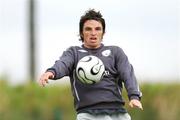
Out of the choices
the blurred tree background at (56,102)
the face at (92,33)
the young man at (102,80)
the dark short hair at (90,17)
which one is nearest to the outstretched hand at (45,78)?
the young man at (102,80)

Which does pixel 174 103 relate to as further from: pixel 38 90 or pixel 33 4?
pixel 33 4

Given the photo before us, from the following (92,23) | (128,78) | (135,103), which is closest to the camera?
(135,103)

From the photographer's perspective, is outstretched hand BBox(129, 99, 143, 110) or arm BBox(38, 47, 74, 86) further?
outstretched hand BBox(129, 99, 143, 110)

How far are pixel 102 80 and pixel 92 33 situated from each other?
523 millimetres

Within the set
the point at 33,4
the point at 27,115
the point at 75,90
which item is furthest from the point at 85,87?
the point at 33,4

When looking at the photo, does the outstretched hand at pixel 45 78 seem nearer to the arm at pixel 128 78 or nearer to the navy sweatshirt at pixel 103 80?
the navy sweatshirt at pixel 103 80

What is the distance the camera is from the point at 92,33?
431 inches

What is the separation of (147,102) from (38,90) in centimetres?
264

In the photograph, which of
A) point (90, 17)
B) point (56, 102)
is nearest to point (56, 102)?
point (56, 102)

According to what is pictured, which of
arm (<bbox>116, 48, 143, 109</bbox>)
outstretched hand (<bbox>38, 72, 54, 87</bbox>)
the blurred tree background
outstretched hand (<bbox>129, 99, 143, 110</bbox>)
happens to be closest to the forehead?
arm (<bbox>116, 48, 143, 109</bbox>)

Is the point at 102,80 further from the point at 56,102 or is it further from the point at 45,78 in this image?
the point at 56,102

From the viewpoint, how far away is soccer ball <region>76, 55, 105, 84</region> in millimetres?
10781

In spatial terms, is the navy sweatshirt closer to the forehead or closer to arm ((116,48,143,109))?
arm ((116,48,143,109))

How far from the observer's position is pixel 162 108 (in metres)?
24.3
